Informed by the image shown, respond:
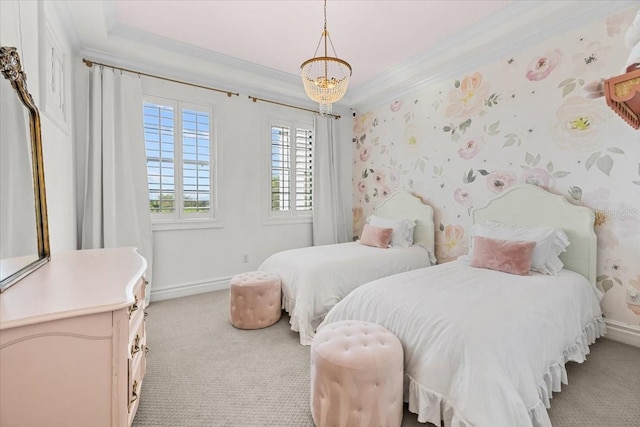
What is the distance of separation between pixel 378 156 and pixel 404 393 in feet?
11.0

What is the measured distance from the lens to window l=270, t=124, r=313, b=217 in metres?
4.18

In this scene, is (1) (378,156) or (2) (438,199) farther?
(1) (378,156)

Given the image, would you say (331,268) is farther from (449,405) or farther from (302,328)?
(449,405)

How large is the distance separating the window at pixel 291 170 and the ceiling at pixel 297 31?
875mm

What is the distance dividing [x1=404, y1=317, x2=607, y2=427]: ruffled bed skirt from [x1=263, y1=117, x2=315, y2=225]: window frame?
9.63 ft

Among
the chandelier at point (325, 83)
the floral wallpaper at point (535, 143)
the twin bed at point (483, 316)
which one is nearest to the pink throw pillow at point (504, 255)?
the twin bed at point (483, 316)

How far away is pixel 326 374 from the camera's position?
4.58 ft

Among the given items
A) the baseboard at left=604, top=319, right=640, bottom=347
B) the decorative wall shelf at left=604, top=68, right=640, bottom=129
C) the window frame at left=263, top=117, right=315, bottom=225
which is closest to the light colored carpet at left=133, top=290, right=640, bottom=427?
the baseboard at left=604, top=319, right=640, bottom=347

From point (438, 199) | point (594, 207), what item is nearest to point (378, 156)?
point (438, 199)

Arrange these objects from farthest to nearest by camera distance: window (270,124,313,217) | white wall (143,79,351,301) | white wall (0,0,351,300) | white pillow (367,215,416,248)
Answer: window (270,124,313,217), white pillow (367,215,416,248), white wall (143,79,351,301), white wall (0,0,351,300)

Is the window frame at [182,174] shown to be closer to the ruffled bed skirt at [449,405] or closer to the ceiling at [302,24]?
the ceiling at [302,24]

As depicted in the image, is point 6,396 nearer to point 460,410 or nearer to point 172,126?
point 460,410

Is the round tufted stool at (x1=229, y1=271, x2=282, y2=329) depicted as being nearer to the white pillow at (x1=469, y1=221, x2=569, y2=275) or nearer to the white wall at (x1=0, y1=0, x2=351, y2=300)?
the white wall at (x1=0, y1=0, x2=351, y2=300)

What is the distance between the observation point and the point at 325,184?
14.7ft
